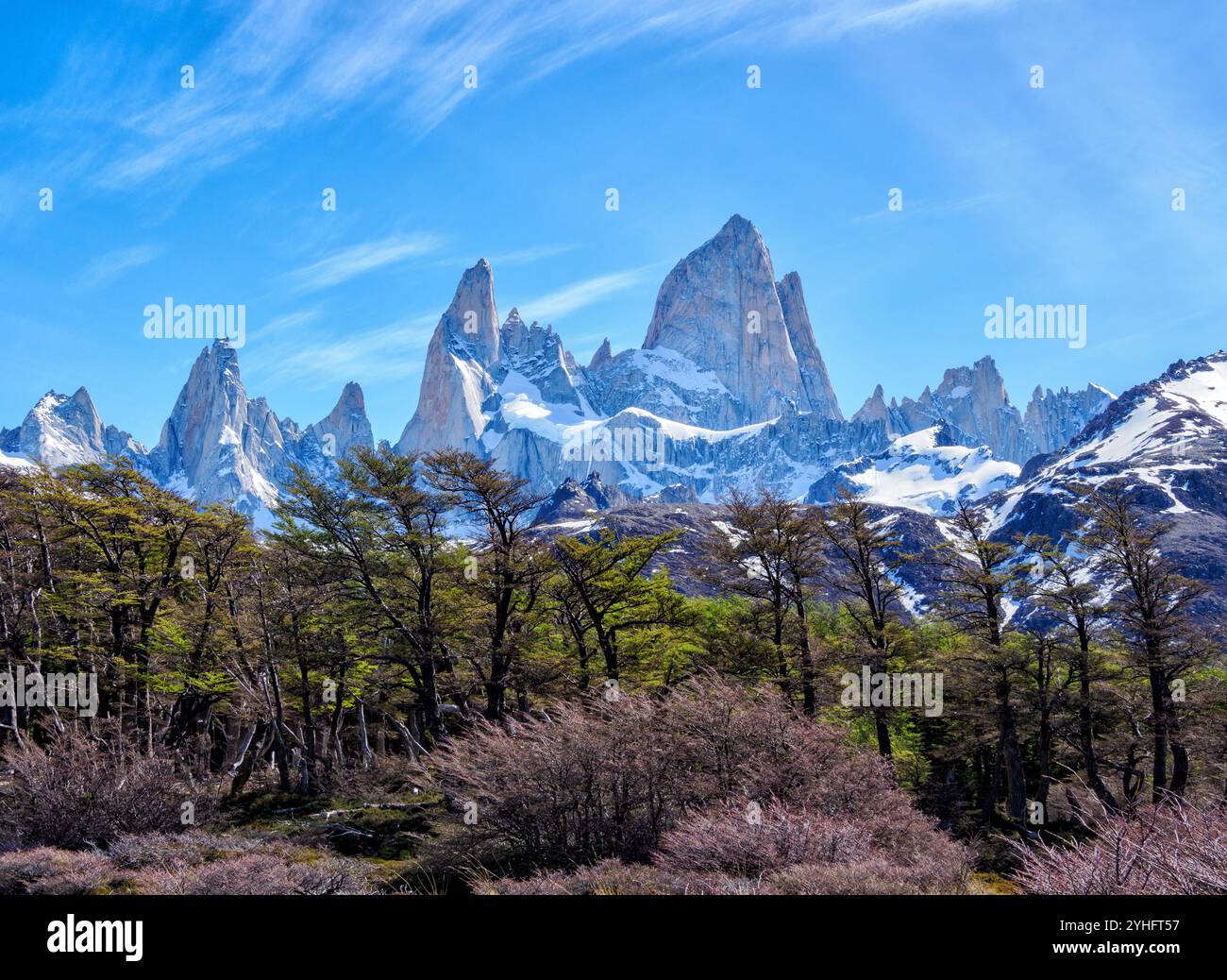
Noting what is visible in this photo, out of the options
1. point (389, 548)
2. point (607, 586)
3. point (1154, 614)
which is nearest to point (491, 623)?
point (389, 548)

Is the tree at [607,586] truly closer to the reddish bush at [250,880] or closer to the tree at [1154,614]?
the reddish bush at [250,880]

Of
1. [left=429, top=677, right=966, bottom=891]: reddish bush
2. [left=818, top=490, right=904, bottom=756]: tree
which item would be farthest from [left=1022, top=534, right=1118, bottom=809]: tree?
[left=429, top=677, right=966, bottom=891]: reddish bush

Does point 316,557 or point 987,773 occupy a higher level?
point 316,557

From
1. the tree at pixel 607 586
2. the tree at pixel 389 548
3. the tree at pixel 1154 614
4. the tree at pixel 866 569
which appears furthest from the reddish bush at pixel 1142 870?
the tree at pixel 1154 614

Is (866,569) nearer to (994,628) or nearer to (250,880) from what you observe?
(994,628)

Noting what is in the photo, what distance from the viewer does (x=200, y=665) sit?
24.1m

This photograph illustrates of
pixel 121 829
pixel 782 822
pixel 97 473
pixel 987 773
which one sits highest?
pixel 97 473

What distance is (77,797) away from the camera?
1641cm

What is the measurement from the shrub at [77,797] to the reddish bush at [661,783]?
289 inches

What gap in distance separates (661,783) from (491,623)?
11761 millimetres
